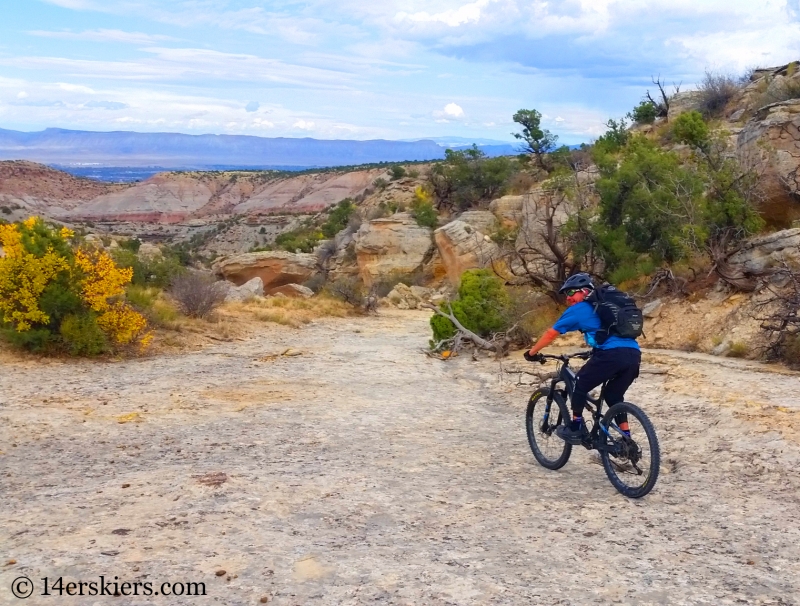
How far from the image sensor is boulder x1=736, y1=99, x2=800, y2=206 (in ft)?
47.7

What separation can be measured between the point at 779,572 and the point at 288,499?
11.3 ft

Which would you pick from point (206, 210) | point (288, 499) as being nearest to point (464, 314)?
point (288, 499)

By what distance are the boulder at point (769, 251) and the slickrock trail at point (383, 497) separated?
9.42 ft

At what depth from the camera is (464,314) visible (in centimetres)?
1516

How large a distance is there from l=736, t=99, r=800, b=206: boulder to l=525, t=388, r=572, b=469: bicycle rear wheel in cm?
952

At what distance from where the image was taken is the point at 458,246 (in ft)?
89.0

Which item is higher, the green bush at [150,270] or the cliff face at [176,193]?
the cliff face at [176,193]

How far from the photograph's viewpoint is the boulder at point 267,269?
98.4 feet

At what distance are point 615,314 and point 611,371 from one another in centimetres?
46

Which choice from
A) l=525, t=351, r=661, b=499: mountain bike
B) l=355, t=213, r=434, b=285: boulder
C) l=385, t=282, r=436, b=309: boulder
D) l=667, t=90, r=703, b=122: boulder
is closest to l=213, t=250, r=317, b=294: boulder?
l=355, t=213, r=434, b=285: boulder

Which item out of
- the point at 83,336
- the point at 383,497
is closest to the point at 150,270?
the point at 83,336

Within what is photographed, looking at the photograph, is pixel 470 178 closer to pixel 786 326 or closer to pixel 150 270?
pixel 150 270

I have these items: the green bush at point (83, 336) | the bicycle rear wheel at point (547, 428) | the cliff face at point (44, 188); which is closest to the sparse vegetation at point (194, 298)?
the green bush at point (83, 336)

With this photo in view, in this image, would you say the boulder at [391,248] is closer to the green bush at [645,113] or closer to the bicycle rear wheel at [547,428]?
the green bush at [645,113]
